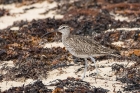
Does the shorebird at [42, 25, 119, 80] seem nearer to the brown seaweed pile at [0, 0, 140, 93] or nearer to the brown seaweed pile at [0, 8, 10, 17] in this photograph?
the brown seaweed pile at [0, 0, 140, 93]

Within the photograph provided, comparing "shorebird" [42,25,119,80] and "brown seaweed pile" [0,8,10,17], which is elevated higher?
"brown seaweed pile" [0,8,10,17]

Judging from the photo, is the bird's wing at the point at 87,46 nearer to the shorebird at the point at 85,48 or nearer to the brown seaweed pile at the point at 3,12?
the shorebird at the point at 85,48

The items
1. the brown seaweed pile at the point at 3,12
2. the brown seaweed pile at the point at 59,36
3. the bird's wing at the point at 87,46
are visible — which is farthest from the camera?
the brown seaweed pile at the point at 3,12

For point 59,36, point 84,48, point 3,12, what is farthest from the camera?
point 3,12

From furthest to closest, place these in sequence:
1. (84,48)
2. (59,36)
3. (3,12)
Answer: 1. (3,12)
2. (59,36)
3. (84,48)

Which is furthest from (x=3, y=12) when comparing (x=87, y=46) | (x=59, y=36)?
(x=87, y=46)

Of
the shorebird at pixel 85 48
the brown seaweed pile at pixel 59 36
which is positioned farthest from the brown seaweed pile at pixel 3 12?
the shorebird at pixel 85 48

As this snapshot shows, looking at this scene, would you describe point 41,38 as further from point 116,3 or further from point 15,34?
point 116,3

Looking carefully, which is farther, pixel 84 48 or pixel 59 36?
pixel 59 36

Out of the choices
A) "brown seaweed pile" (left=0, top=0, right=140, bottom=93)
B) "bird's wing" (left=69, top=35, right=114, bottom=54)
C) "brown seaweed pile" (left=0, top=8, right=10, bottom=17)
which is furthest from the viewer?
"brown seaweed pile" (left=0, top=8, right=10, bottom=17)

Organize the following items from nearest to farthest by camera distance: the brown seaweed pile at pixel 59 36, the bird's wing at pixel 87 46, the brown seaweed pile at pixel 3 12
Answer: the bird's wing at pixel 87 46 < the brown seaweed pile at pixel 59 36 < the brown seaweed pile at pixel 3 12

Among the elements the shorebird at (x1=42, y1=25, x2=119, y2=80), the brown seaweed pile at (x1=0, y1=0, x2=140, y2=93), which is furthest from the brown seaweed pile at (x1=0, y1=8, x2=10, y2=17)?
the shorebird at (x1=42, y1=25, x2=119, y2=80)

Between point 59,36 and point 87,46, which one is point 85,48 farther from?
point 59,36

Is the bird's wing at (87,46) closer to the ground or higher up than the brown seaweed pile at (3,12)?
closer to the ground
